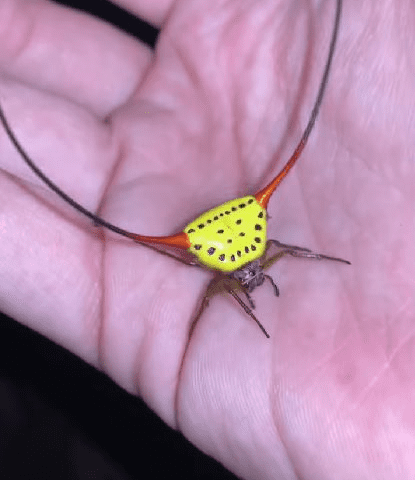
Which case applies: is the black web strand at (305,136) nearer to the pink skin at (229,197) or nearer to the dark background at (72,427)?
the pink skin at (229,197)

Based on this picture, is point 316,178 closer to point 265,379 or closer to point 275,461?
point 265,379

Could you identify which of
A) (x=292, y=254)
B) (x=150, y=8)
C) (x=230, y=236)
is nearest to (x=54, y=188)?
(x=230, y=236)

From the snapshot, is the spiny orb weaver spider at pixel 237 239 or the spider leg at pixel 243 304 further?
the spiny orb weaver spider at pixel 237 239

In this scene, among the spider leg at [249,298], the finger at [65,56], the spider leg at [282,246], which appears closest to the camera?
the spider leg at [249,298]

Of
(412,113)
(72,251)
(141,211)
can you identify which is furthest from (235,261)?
(412,113)

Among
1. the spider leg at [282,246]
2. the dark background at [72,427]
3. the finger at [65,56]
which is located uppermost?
the finger at [65,56]

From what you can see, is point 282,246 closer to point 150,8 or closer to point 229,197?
point 229,197

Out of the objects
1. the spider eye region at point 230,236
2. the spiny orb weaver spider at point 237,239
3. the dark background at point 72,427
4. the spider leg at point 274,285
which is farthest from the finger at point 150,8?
the dark background at point 72,427
